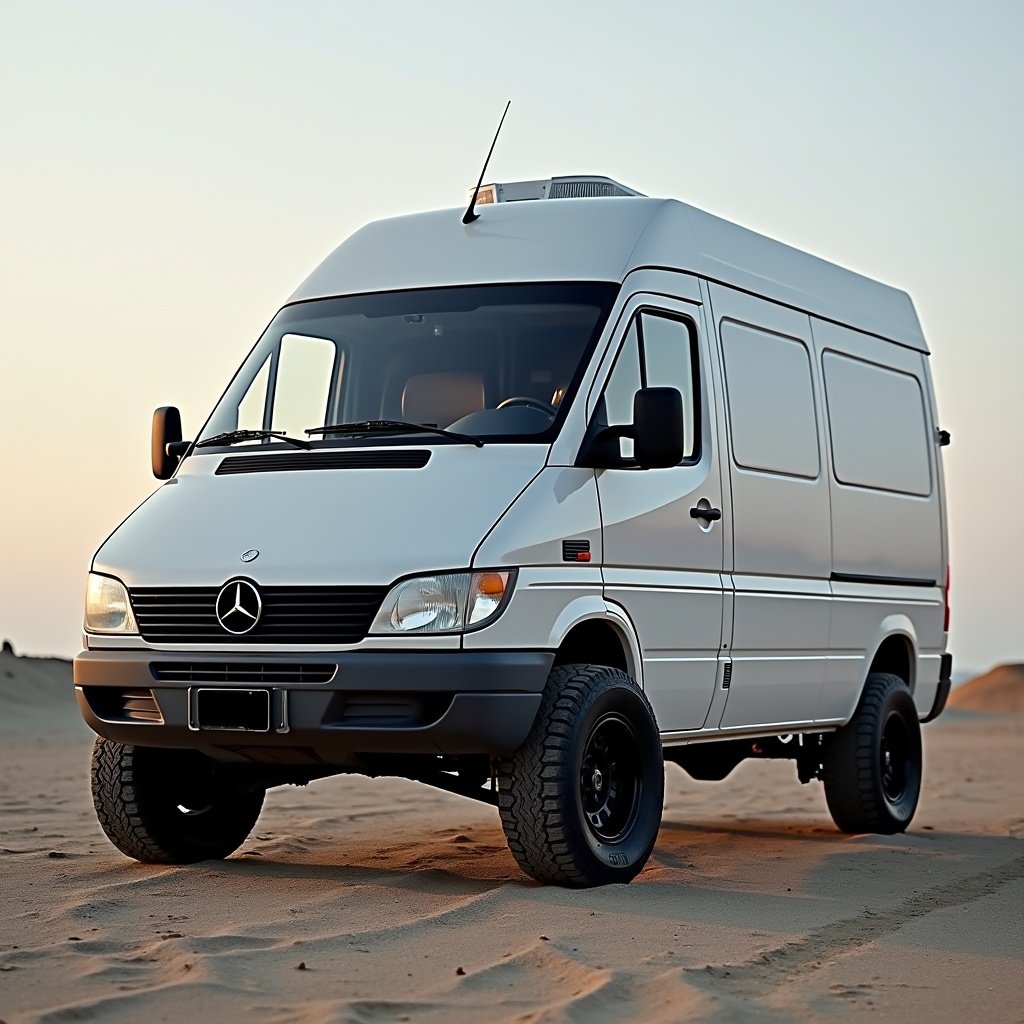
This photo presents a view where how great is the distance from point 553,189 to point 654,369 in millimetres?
1721

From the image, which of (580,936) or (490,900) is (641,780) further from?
(580,936)

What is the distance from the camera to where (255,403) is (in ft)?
28.5

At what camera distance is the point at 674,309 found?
28.1ft

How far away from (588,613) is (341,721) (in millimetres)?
1113

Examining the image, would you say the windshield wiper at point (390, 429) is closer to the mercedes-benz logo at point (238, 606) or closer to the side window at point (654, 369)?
the side window at point (654, 369)

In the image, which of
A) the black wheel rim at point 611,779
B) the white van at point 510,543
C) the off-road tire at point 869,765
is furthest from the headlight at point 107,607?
the off-road tire at point 869,765

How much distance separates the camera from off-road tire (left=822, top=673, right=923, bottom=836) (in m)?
10.5

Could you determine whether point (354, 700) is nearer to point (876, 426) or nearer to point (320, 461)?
point (320, 461)

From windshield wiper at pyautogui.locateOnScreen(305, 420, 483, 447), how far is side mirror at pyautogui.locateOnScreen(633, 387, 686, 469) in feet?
2.23

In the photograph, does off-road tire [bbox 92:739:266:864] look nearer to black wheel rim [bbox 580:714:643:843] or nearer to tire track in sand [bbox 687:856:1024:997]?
black wheel rim [bbox 580:714:643:843]

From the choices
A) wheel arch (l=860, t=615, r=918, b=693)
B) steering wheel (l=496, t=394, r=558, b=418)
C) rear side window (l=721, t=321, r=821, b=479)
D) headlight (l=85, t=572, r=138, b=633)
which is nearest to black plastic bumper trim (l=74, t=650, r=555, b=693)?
headlight (l=85, t=572, r=138, b=633)

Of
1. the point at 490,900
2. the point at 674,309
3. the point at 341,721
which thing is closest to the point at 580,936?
the point at 490,900

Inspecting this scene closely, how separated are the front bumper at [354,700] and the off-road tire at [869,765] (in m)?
3.76

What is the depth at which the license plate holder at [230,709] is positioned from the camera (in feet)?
23.9
